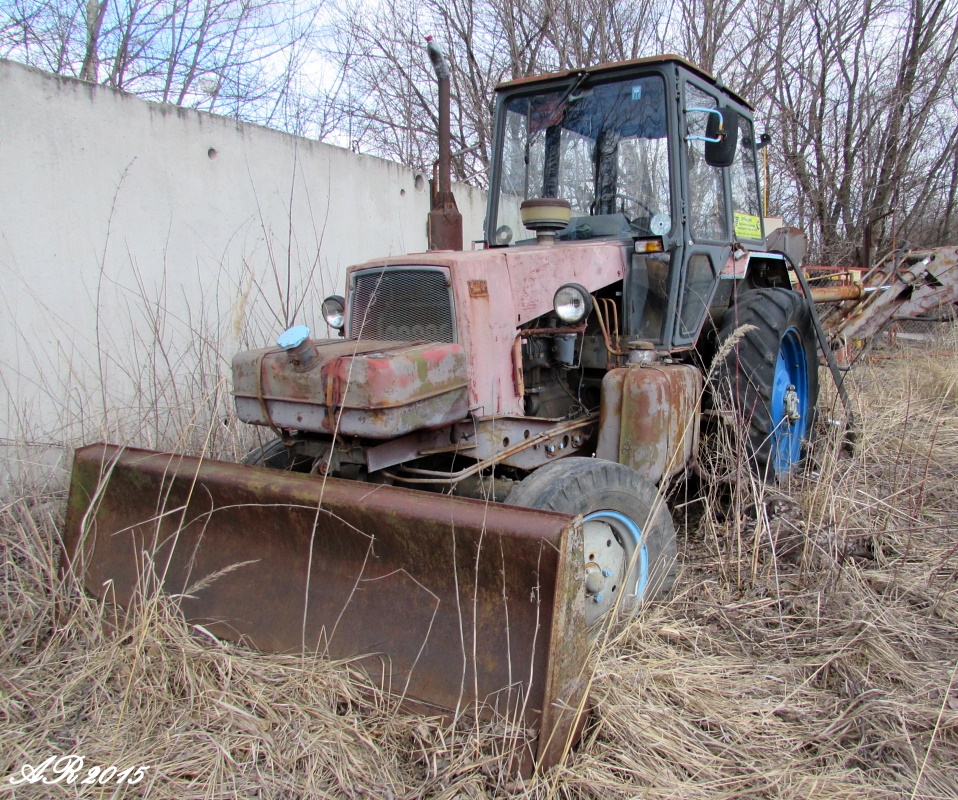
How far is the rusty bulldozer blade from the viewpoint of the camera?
1.85 meters

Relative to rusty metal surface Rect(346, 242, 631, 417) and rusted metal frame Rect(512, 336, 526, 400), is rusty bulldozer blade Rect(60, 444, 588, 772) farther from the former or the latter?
rusted metal frame Rect(512, 336, 526, 400)

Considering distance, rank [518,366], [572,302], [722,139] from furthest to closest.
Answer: [722,139]
[518,366]
[572,302]

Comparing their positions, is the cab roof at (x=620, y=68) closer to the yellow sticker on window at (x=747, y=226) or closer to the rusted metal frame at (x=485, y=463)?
the yellow sticker on window at (x=747, y=226)

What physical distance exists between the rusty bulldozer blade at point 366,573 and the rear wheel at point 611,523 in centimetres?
41

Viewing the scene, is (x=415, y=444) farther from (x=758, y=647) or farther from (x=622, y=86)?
(x=622, y=86)

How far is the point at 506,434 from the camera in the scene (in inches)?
109

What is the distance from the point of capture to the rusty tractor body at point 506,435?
1.98 m

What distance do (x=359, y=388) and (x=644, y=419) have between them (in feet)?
4.18

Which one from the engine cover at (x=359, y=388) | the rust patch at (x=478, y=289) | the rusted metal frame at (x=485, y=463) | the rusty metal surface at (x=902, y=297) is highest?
the rusty metal surface at (x=902, y=297)

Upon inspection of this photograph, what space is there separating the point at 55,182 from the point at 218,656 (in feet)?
10.4

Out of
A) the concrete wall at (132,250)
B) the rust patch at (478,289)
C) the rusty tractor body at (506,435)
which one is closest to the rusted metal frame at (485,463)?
the rusty tractor body at (506,435)

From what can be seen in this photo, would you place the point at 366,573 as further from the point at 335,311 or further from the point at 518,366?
the point at 335,311

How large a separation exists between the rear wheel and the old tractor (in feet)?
0.04

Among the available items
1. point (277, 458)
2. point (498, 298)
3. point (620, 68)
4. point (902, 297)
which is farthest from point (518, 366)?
point (902, 297)
